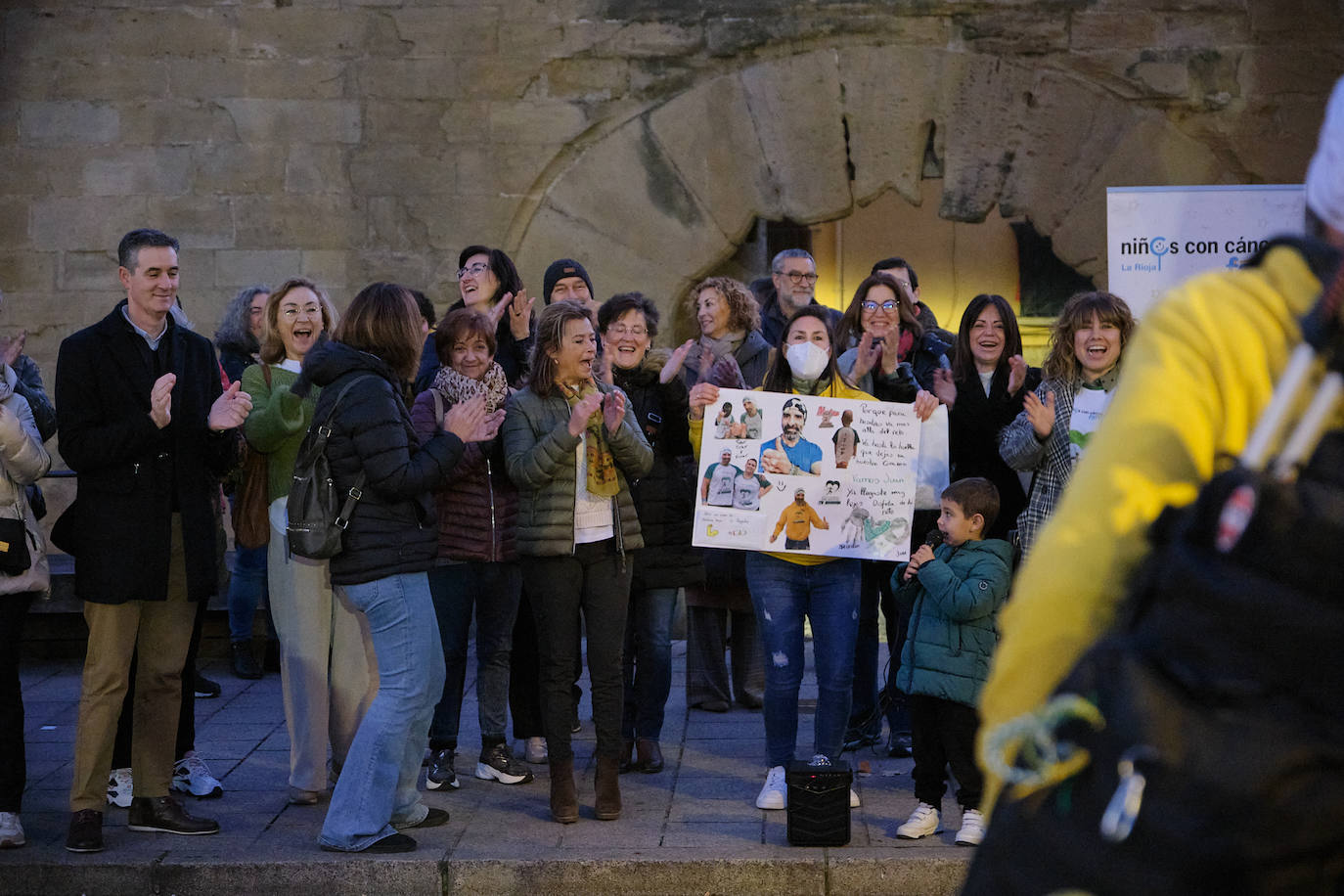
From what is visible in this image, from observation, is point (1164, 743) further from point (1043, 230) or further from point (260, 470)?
point (1043, 230)

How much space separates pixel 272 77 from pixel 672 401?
4.56 meters

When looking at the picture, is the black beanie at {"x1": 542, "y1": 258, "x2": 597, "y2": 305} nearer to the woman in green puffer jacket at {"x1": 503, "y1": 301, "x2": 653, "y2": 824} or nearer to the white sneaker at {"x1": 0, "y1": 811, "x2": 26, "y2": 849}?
the woman in green puffer jacket at {"x1": 503, "y1": 301, "x2": 653, "y2": 824}

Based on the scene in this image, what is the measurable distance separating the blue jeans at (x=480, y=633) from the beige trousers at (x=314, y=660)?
1.37 feet

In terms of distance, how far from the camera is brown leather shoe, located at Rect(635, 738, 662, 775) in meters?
6.93

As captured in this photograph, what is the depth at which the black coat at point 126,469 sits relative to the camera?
579 cm

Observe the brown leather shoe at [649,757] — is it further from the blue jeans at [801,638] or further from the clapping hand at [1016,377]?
the clapping hand at [1016,377]

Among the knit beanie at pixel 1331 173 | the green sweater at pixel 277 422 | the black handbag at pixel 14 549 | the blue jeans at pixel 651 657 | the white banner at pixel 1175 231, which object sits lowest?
the blue jeans at pixel 651 657

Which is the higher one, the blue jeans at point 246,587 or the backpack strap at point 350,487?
the backpack strap at point 350,487

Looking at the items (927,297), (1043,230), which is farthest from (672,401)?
(927,297)

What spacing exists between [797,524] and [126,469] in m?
2.65

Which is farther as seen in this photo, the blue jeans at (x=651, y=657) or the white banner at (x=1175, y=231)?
the white banner at (x=1175, y=231)

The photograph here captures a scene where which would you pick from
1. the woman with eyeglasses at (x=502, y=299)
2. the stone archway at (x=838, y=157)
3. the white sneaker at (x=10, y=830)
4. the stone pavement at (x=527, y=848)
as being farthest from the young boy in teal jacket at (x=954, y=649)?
the stone archway at (x=838, y=157)

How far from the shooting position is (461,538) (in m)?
6.57

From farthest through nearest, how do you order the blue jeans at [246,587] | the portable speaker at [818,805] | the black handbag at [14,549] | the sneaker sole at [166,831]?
1. the blue jeans at [246,587]
2. the sneaker sole at [166,831]
3. the black handbag at [14,549]
4. the portable speaker at [818,805]
